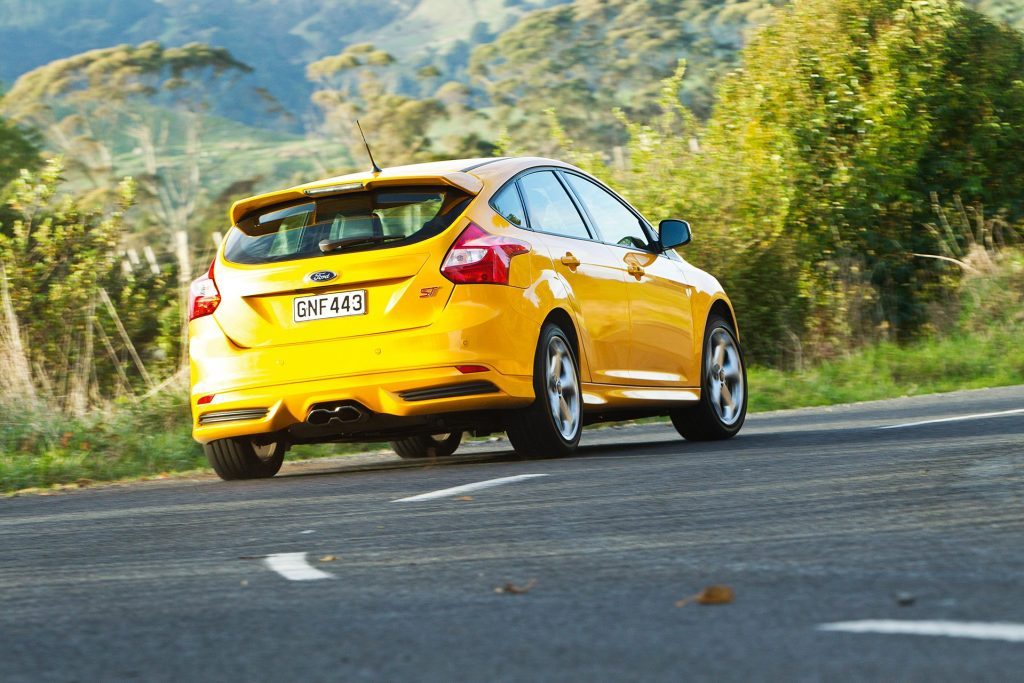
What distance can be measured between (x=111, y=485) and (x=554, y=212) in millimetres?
3033

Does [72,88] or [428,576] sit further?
[72,88]

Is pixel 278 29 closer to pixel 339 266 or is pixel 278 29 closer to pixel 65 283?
pixel 65 283

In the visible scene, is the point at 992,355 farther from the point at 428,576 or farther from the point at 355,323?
the point at 428,576

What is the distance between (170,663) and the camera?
3775 mm

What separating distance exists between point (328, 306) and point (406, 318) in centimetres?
43

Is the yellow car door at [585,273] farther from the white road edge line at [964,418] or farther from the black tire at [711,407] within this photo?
the white road edge line at [964,418]

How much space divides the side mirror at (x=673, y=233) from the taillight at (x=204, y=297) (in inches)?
115

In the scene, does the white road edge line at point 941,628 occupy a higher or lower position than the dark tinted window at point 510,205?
lower

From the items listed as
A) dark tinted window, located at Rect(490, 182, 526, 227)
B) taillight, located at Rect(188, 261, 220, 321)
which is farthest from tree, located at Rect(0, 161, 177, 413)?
dark tinted window, located at Rect(490, 182, 526, 227)

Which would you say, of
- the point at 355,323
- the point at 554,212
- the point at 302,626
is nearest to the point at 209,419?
the point at 355,323

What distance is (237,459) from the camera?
895 cm

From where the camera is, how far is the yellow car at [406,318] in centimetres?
815

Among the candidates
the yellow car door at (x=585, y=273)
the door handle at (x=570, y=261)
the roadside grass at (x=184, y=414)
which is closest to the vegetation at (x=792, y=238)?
the roadside grass at (x=184, y=414)

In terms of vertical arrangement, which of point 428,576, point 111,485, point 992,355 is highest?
point 428,576
